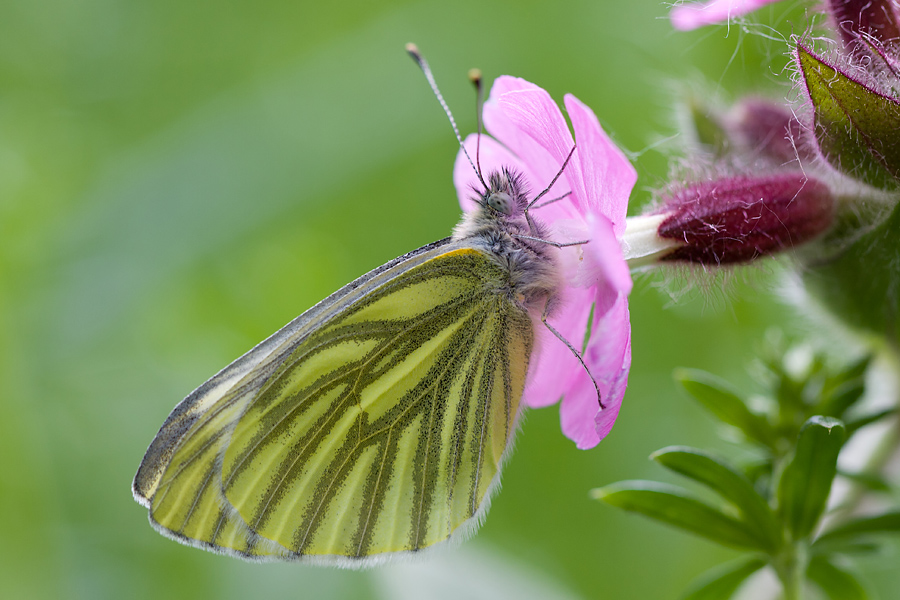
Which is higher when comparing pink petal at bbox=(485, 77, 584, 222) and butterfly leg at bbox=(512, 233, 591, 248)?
pink petal at bbox=(485, 77, 584, 222)

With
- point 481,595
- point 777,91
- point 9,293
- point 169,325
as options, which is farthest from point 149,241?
point 777,91

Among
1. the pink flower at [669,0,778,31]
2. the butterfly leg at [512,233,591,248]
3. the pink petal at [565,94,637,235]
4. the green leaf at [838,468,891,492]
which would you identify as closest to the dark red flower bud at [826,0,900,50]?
the pink flower at [669,0,778,31]

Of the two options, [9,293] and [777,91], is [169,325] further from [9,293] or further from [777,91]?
[777,91]

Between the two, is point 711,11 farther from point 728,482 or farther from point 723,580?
point 723,580

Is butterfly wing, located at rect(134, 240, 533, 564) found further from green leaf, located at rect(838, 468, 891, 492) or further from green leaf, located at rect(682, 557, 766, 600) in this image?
green leaf, located at rect(838, 468, 891, 492)

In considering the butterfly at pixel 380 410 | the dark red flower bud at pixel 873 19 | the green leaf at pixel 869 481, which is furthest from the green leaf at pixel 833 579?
the dark red flower bud at pixel 873 19

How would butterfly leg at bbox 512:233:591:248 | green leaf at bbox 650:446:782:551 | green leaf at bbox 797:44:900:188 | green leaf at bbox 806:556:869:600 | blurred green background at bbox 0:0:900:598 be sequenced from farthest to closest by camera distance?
blurred green background at bbox 0:0:900:598
butterfly leg at bbox 512:233:591:248
green leaf at bbox 806:556:869:600
green leaf at bbox 650:446:782:551
green leaf at bbox 797:44:900:188

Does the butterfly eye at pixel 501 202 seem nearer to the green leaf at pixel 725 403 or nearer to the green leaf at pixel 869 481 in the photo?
the green leaf at pixel 725 403
